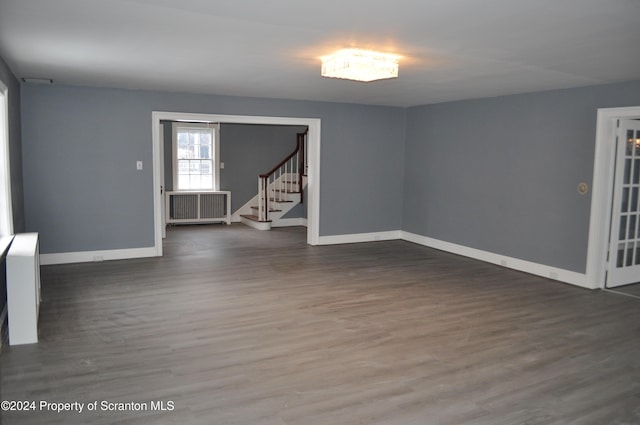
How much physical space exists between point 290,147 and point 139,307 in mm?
7162

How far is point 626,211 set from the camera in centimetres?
574

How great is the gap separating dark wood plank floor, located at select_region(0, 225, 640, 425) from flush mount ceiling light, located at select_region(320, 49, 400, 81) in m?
2.24

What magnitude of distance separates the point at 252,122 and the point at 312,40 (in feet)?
12.9

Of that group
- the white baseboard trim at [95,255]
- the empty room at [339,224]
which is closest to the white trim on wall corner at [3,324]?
the empty room at [339,224]

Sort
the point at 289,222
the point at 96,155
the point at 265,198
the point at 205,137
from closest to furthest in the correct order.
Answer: the point at 96,155
the point at 265,198
the point at 289,222
the point at 205,137

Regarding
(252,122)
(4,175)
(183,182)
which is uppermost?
(252,122)

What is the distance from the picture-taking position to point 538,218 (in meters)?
6.26

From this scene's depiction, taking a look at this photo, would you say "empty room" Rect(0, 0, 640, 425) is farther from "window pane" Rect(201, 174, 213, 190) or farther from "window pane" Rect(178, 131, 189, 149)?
"window pane" Rect(178, 131, 189, 149)

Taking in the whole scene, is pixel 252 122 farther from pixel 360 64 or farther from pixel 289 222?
pixel 360 64

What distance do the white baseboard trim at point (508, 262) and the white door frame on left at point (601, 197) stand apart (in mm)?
175

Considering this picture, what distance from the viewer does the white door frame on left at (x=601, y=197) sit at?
5480 mm

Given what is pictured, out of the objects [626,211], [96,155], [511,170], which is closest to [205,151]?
[96,155]

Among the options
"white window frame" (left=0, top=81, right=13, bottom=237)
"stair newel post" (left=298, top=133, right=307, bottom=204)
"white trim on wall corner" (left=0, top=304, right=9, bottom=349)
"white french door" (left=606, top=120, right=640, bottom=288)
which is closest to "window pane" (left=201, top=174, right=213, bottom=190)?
"stair newel post" (left=298, top=133, right=307, bottom=204)

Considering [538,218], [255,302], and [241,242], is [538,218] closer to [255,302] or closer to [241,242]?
[255,302]
